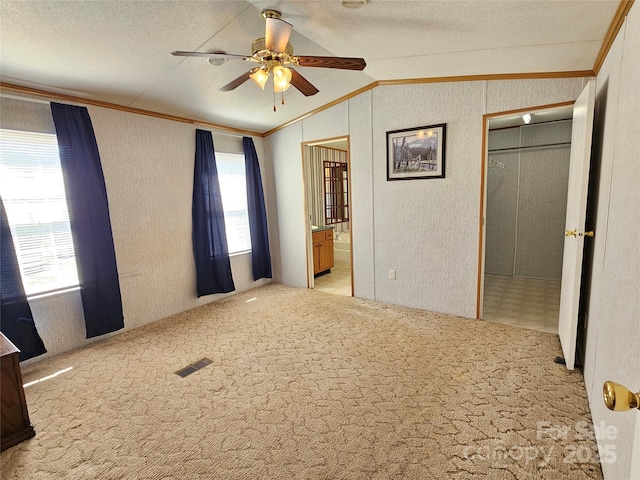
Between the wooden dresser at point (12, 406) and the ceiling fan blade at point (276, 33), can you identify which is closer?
the ceiling fan blade at point (276, 33)

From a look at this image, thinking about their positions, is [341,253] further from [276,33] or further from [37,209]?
[276,33]

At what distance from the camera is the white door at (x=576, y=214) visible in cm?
216

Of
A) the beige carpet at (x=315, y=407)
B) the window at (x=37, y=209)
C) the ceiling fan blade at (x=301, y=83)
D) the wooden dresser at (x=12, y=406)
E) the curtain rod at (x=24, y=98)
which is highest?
the curtain rod at (x=24, y=98)

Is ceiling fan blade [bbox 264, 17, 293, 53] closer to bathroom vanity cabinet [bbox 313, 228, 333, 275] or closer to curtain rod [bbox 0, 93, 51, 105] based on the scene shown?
curtain rod [bbox 0, 93, 51, 105]

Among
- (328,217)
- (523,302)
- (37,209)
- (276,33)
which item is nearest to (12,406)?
(37,209)

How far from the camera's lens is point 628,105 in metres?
1.55

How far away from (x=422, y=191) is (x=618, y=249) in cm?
217

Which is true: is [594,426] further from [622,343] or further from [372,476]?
[372,476]

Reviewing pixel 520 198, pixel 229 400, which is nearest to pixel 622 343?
pixel 229 400

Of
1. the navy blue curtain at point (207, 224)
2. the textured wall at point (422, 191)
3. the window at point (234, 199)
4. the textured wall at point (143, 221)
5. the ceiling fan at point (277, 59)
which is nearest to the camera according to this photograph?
the ceiling fan at point (277, 59)

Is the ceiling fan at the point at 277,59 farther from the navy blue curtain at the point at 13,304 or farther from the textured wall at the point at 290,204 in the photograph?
the textured wall at the point at 290,204

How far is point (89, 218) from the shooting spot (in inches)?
122

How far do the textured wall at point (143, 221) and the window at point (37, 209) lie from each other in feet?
0.61

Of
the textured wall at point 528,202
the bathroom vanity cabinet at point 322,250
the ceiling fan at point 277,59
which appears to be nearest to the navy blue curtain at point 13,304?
the ceiling fan at point 277,59
